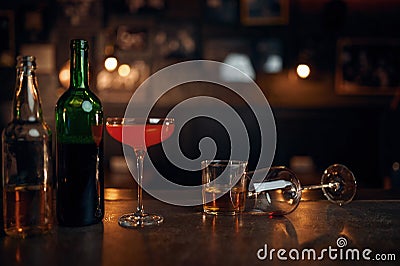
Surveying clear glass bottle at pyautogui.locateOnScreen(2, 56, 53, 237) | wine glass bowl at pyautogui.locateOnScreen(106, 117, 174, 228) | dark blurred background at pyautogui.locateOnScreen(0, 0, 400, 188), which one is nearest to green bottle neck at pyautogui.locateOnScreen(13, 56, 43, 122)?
clear glass bottle at pyautogui.locateOnScreen(2, 56, 53, 237)

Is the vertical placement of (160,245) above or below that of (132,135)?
below

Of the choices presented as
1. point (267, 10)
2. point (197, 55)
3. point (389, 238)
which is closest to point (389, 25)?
point (267, 10)

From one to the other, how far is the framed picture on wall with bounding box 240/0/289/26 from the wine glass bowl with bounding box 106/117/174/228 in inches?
108

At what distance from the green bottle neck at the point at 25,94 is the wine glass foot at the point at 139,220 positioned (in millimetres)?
258

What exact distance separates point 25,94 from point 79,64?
113mm

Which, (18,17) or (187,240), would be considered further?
(18,17)

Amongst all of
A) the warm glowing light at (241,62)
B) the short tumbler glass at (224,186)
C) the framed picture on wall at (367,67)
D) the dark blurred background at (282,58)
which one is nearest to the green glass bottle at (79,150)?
the short tumbler glass at (224,186)

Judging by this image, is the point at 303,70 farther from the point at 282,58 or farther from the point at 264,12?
the point at 264,12

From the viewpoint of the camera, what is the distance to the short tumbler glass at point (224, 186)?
1.03 metres

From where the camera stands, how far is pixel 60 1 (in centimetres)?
369

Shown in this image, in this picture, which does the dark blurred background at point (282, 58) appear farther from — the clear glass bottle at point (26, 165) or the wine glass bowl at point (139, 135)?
the clear glass bottle at point (26, 165)

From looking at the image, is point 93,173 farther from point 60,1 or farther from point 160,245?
point 60,1

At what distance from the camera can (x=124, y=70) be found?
144 inches

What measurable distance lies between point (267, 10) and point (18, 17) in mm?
1879
